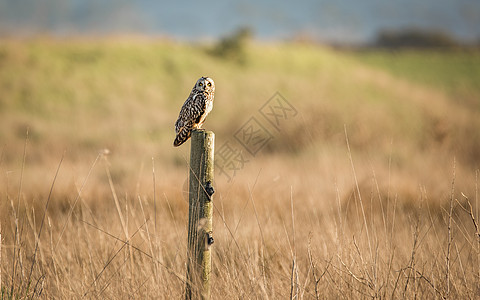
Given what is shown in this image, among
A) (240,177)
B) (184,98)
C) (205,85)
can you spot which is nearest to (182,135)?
(205,85)

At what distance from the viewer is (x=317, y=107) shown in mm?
12102

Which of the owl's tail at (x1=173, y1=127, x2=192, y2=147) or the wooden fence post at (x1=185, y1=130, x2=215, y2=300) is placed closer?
the wooden fence post at (x1=185, y1=130, x2=215, y2=300)

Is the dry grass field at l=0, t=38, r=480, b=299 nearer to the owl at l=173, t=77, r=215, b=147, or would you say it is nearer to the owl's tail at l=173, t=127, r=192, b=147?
the owl's tail at l=173, t=127, r=192, b=147

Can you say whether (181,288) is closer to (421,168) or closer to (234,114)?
(421,168)

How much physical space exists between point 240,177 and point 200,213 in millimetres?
4534

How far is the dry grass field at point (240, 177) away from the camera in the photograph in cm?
242

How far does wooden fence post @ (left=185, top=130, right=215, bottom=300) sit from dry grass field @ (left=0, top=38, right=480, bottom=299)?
0.46 feet

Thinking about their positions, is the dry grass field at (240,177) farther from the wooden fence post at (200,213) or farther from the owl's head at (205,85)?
the owl's head at (205,85)

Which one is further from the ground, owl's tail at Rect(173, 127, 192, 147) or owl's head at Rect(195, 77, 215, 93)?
owl's head at Rect(195, 77, 215, 93)

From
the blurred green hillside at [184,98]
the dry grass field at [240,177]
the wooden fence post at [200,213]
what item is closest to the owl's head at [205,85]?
the wooden fence post at [200,213]

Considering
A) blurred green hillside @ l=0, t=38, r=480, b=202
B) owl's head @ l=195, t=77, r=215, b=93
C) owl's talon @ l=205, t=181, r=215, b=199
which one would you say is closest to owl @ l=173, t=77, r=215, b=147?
owl's head @ l=195, t=77, r=215, b=93

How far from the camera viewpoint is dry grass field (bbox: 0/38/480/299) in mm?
2420

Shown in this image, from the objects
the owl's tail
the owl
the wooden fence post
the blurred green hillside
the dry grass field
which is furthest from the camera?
the blurred green hillside

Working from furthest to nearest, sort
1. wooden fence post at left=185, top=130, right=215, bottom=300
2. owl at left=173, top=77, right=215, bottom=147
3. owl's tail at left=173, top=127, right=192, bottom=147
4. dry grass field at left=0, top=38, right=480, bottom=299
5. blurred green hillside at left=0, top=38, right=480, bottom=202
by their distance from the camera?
blurred green hillside at left=0, top=38, right=480, bottom=202 < owl's tail at left=173, top=127, right=192, bottom=147 < owl at left=173, top=77, right=215, bottom=147 < dry grass field at left=0, top=38, right=480, bottom=299 < wooden fence post at left=185, top=130, right=215, bottom=300
